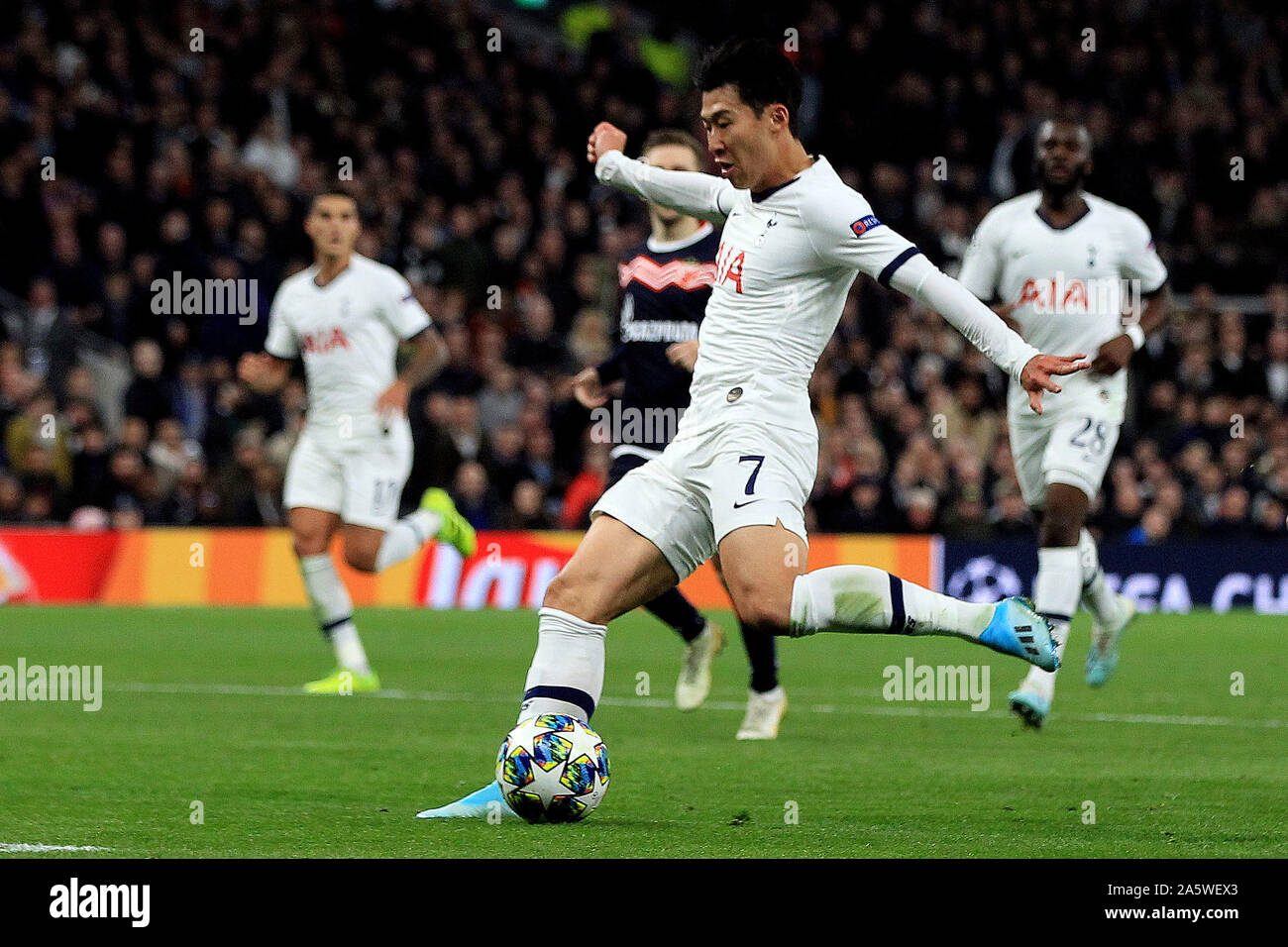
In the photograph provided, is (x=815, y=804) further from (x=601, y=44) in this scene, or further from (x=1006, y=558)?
(x=601, y=44)

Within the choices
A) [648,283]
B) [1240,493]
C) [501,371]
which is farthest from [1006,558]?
[648,283]

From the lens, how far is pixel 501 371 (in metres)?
→ 20.0

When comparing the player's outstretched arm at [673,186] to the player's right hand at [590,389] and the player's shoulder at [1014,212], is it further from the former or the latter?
the player's shoulder at [1014,212]

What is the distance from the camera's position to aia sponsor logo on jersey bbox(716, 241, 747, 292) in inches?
261

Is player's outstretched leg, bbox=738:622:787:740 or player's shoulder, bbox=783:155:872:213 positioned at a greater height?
player's shoulder, bbox=783:155:872:213

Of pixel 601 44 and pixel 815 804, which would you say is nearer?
pixel 815 804

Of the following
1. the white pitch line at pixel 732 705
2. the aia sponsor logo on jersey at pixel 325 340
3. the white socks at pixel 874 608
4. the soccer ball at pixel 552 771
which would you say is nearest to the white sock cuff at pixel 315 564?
the white pitch line at pixel 732 705

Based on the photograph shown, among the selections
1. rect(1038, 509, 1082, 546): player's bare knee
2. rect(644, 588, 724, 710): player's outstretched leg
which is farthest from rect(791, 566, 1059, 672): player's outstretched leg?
rect(644, 588, 724, 710): player's outstretched leg

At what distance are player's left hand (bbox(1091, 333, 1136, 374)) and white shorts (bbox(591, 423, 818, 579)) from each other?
129 inches

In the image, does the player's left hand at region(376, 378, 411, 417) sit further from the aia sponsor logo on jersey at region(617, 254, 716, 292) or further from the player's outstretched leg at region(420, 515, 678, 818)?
the player's outstretched leg at region(420, 515, 678, 818)

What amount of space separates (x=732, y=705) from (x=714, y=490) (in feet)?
14.9
